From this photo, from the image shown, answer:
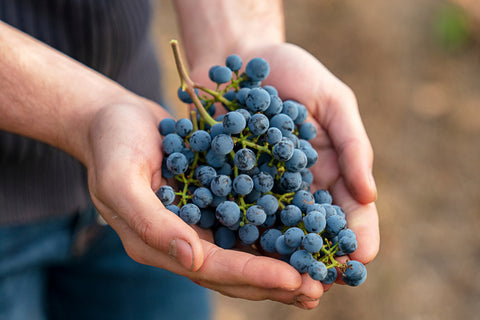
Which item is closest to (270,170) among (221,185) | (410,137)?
(221,185)

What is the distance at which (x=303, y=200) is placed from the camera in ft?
4.48

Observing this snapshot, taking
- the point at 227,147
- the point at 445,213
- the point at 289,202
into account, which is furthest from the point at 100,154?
the point at 445,213

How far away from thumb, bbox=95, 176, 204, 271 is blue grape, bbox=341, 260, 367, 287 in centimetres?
42

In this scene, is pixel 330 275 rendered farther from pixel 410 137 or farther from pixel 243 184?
pixel 410 137

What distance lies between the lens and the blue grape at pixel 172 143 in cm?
136

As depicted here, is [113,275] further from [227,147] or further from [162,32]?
[162,32]

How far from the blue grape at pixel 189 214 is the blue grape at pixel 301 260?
296 mm

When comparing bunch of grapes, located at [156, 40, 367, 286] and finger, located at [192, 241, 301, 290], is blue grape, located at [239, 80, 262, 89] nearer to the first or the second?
bunch of grapes, located at [156, 40, 367, 286]

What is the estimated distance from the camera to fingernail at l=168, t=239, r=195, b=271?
1101mm

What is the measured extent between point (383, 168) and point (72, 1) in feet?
10.7

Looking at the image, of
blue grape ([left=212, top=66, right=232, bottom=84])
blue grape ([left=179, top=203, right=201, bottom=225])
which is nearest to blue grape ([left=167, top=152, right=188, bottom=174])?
blue grape ([left=179, top=203, right=201, bottom=225])

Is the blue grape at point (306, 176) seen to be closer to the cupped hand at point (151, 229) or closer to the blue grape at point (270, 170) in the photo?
the blue grape at point (270, 170)

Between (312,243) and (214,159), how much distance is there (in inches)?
15.1

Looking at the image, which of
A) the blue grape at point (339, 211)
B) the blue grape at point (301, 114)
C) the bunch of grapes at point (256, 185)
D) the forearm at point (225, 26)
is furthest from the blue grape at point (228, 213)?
the forearm at point (225, 26)
